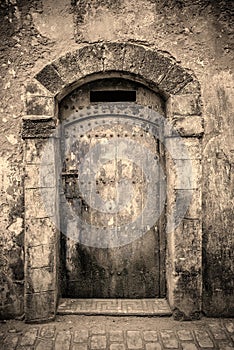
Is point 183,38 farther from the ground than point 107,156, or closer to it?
farther from the ground

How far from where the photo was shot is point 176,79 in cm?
338

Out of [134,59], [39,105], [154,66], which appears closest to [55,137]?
[39,105]

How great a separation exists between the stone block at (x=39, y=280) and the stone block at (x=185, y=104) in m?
1.95

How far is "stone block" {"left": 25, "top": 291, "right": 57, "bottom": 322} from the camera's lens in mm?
3404

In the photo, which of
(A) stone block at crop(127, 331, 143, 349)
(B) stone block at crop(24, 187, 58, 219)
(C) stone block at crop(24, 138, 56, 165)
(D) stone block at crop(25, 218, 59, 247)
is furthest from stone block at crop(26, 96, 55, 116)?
(A) stone block at crop(127, 331, 143, 349)

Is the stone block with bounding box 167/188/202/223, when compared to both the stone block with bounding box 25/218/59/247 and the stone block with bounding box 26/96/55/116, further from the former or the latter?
the stone block with bounding box 26/96/55/116

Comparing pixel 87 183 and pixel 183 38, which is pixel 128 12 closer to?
pixel 183 38

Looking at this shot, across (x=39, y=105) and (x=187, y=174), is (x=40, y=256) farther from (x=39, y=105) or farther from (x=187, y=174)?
(x=187, y=174)

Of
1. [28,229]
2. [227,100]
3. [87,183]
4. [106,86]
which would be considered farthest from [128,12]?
[28,229]

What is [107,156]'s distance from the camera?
3719mm

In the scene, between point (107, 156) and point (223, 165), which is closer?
point (223, 165)

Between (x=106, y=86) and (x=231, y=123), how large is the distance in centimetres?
129

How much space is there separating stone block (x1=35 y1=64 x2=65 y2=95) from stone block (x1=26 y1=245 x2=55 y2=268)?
58.6 inches

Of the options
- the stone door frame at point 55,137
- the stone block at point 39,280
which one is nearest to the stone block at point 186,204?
the stone door frame at point 55,137
